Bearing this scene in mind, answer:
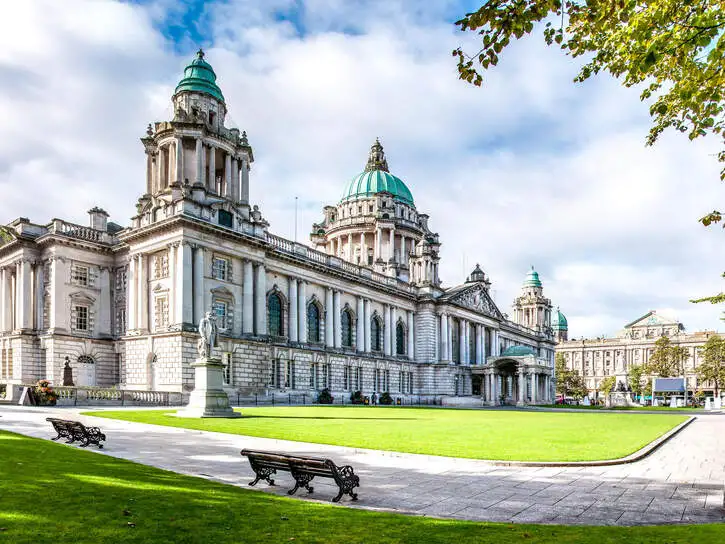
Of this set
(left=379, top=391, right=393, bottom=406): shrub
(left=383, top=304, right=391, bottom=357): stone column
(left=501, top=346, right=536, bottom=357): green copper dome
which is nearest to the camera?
(left=379, top=391, right=393, bottom=406): shrub

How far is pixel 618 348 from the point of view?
162500mm

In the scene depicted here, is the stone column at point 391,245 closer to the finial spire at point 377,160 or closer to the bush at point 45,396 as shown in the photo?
the finial spire at point 377,160

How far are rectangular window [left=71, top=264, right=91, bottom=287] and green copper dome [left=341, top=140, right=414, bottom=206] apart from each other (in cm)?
5286

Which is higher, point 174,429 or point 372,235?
point 372,235

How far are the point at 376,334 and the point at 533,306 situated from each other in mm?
61419


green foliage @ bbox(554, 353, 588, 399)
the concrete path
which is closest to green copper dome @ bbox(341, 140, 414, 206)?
green foliage @ bbox(554, 353, 588, 399)

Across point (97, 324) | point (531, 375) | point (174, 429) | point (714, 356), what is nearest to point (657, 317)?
point (714, 356)

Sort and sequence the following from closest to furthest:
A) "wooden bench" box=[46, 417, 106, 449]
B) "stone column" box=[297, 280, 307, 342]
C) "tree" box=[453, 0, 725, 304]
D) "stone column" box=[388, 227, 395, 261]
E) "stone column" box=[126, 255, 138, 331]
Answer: "tree" box=[453, 0, 725, 304] → "wooden bench" box=[46, 417, 106, 449] → "stone column" box=[126, 255, 138, 331] → "stone column" box=[297, 280, 307, 342] → "stone column" box=[388, 227, 395, 261]

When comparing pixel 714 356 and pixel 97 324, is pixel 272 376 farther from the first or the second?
pixel 714 356

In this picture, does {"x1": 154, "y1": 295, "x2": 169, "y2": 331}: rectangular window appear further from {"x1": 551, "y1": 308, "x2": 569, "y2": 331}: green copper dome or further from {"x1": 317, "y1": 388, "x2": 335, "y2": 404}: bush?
{"x1": 551, "y1": 308, "x2": 569, "y2": 331}: green copper dome

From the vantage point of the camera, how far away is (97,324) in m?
49.9

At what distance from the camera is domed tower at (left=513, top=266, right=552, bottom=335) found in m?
123

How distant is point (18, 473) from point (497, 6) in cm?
1075

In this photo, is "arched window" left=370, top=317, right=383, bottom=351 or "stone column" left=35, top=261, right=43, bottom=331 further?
"arched window" left=370, top=317, right=383, bottom=351
